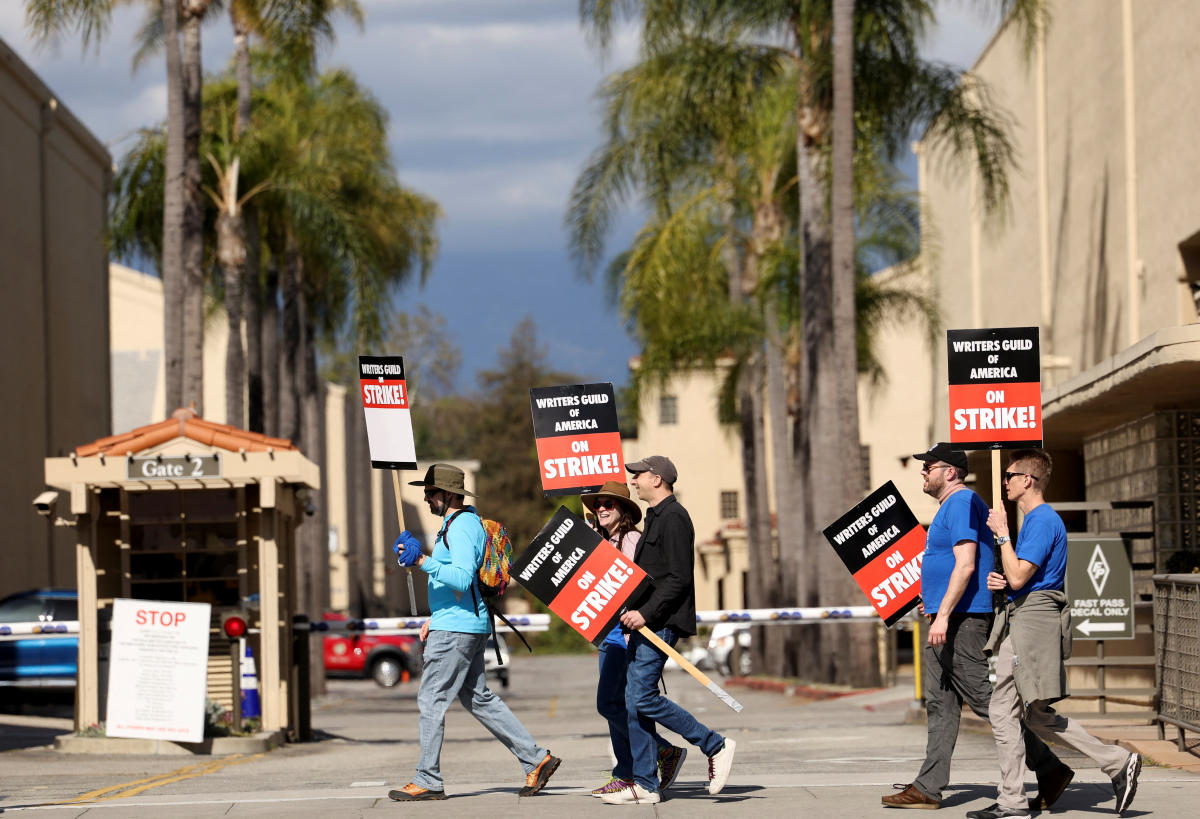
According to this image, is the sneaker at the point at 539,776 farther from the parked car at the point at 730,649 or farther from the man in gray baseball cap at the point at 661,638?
the parked car at the point at 730,649

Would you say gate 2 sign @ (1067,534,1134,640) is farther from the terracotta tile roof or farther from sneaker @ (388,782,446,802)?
the terracotta tile roof

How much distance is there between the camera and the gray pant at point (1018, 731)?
29.0 feet

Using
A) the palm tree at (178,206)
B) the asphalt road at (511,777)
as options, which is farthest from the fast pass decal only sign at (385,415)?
the palm tree at (178,206)

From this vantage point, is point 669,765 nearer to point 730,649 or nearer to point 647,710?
point 647,710

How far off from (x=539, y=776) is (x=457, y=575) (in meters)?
1.32

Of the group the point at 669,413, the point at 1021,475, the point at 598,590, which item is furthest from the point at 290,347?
the point at 669,413

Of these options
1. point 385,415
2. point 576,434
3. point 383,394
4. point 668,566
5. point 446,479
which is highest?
point 383,394

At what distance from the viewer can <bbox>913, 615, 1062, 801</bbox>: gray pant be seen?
9172 mm

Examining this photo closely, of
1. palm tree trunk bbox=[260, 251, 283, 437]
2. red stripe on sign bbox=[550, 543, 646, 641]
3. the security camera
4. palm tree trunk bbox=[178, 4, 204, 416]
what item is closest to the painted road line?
the security camera

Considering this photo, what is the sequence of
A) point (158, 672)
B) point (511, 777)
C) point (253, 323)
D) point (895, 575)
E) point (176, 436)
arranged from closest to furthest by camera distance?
point (895, 575) → point (511, 777) → point (158, 672) → point (176, 436) → point (253, 323)

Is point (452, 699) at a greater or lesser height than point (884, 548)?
lesser

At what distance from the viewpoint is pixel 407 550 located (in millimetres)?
9891

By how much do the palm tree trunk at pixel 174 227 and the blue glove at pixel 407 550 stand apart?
1304cm

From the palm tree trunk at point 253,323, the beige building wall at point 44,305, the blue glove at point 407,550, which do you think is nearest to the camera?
the blue glove at point 407,550
